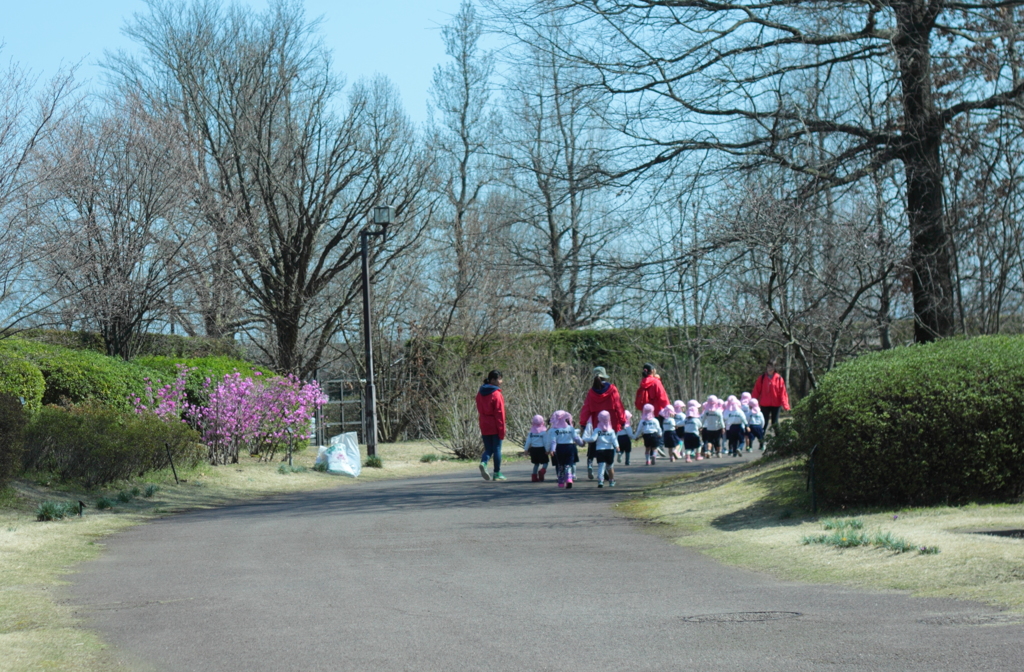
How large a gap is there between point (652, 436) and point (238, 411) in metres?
7.91

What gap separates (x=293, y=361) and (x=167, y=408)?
978 cm

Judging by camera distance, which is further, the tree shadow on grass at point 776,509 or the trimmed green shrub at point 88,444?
the trimmed green shrub at point 88,444

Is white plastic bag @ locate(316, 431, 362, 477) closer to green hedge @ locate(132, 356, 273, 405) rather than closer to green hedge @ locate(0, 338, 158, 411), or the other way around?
green hedge @ locate(132, 356, 273, 405)

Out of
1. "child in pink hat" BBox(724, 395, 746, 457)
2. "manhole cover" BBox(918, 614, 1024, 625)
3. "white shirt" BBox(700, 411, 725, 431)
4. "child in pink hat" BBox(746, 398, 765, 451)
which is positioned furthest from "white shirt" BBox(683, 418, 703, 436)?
"manhole cover" BBox(918, 614, 1024, 625)

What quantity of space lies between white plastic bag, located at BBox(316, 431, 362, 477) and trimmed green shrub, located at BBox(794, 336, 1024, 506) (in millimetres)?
11368

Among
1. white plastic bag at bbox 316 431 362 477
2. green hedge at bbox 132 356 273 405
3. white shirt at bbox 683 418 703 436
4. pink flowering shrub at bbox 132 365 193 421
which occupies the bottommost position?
white plastic bag at bbox 316 431 362 477

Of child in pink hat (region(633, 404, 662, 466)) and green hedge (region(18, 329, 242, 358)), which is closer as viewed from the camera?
child in pink hat (region(633, 404, 662, 466))

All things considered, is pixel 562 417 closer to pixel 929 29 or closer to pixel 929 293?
pixel 929 293

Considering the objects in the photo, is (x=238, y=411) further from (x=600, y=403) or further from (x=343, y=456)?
(x=600, y=403)

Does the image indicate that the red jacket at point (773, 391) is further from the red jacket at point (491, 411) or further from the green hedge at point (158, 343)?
the green hedge at point (158, 343)

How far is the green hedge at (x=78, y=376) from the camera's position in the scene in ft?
56.3

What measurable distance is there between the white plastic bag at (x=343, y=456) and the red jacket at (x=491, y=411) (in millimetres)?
3572

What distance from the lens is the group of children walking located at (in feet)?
53.4

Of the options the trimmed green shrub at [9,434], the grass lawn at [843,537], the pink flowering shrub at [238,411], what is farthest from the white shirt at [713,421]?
the trimmed green shrub at [9,434]
